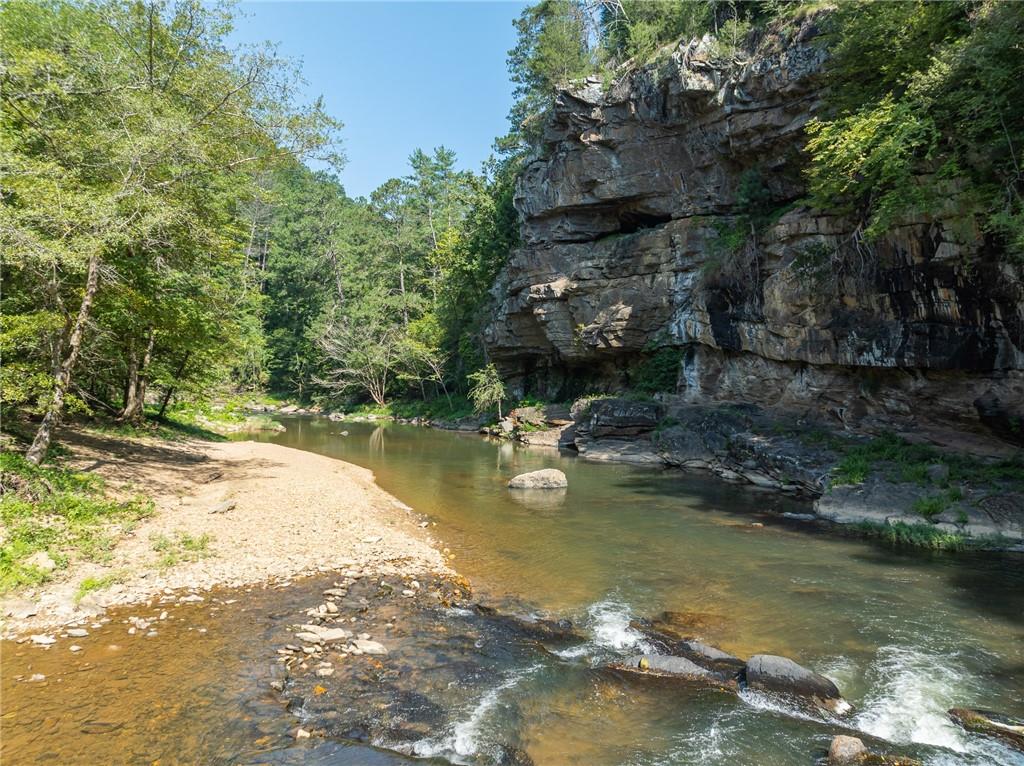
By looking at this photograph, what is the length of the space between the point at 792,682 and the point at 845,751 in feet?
3.59

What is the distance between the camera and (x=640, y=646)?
7160 mm

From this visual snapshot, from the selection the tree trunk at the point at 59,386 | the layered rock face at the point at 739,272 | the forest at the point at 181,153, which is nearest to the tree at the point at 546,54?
the layered rock face at the point at 739,272

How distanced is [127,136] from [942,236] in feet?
64.3

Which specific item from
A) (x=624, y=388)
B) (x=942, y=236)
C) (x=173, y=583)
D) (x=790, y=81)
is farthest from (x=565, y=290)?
(x=173, y=583)

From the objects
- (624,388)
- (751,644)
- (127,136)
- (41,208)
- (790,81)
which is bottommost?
(751,644)

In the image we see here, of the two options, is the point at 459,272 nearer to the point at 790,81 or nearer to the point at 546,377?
the point at 546,377

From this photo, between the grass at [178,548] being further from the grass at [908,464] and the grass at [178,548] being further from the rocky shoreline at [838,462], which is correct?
the grass at [908,464]

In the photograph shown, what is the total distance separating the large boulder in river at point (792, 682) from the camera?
19.5ft

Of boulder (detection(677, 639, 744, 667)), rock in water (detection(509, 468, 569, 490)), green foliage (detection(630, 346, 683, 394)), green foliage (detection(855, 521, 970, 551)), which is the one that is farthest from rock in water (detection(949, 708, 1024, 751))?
green foliage (detection(630, 346, 683, 394))

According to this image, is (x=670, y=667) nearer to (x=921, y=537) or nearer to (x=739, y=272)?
(x=921, y=537)

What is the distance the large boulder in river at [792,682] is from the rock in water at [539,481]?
1095cm

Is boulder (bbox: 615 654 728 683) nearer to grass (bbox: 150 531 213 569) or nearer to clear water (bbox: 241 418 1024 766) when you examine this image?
clear water (bbox: 241 418 1024 766)

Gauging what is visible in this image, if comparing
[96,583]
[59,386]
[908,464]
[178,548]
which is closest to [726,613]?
[178,548]

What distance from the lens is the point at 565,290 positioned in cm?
3042
